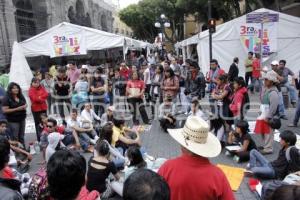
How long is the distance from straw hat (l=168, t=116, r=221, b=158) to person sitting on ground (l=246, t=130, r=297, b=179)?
2995 mm

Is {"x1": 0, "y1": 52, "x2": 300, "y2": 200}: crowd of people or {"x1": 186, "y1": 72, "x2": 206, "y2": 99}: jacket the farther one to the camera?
{"x1": 186, "y1": 72, "x2": 206, "y2": 99}: jacket

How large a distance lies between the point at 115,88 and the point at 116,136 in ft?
18.6

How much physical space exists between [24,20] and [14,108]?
1452cm

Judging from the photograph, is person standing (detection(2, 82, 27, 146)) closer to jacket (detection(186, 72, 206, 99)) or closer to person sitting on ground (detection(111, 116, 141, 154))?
person sitting on ground (detection(111, 116, 141, 154))

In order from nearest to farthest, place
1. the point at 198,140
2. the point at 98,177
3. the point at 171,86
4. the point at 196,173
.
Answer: the point at 196,173 → the point at 198,140 → the point at 98,177 → the point at 171,86

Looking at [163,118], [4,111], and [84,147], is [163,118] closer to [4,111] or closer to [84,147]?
[84,147]

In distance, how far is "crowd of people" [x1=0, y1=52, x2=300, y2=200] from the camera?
7.79 feet

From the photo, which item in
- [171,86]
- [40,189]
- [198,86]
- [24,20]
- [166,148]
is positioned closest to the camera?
[40,189]

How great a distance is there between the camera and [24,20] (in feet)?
67.6

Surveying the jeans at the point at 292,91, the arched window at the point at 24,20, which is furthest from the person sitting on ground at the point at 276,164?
the arched window at the point at 24,20

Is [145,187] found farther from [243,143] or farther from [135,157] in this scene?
[243,143]

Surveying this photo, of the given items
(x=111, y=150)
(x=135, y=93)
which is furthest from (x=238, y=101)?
(x=135, y=93)

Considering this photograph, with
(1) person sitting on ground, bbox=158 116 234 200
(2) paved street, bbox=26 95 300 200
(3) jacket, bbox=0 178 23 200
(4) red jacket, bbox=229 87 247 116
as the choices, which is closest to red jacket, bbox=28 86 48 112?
(2) paved street, bbox=26 95 300 200

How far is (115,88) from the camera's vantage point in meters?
12.5
